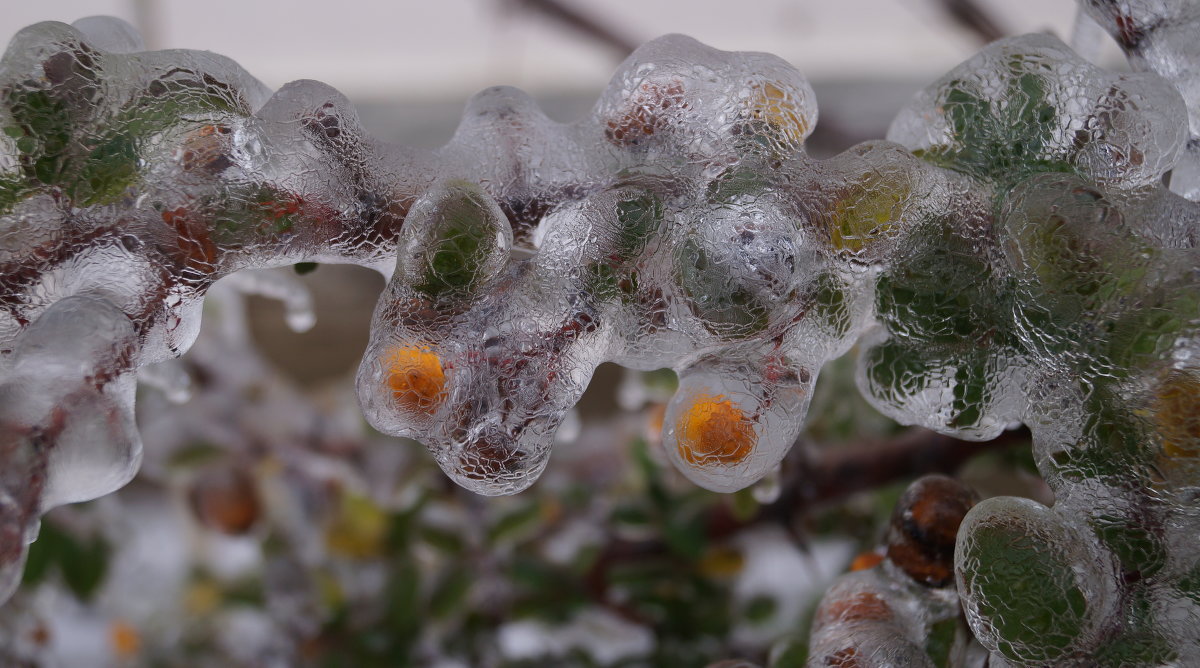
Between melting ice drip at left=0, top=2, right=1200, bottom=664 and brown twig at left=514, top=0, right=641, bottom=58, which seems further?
brown twig at left=514, top=0, right=641, bottom=58

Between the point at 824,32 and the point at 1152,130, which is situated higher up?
the point at 1152,130

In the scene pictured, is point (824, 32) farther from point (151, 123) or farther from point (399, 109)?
point (151, 123)

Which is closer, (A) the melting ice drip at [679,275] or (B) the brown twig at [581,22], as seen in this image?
(A) the melting ice drip at [679,275]

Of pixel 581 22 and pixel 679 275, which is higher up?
pixel 679 275

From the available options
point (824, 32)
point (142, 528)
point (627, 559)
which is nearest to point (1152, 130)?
point (627, 559)

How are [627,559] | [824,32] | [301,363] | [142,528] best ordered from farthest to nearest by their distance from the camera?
[824,32]
[301,363]
[142,528]
[627,559]

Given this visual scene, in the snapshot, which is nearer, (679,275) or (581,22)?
(679,275)

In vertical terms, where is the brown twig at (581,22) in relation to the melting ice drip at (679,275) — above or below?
below

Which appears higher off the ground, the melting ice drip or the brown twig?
the melting ice drip
